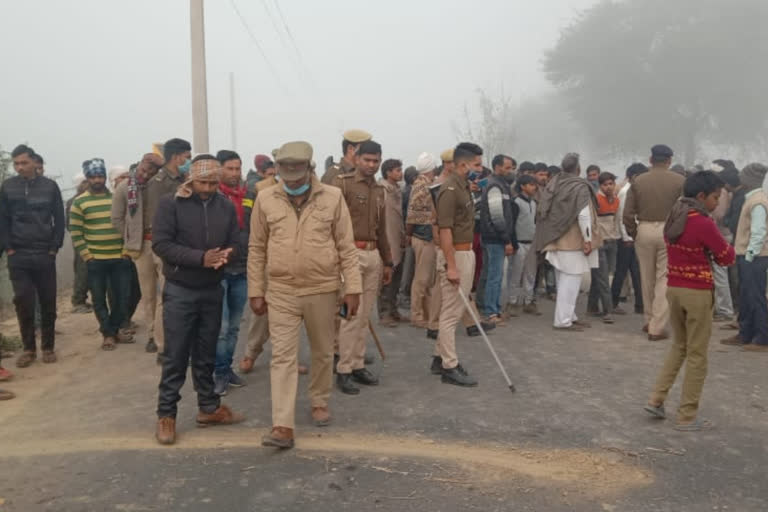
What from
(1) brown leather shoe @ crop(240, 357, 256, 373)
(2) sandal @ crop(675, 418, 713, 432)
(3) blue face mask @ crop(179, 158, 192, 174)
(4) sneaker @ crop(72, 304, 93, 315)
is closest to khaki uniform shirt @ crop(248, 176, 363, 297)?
(1) brown leather shoe @ crop(240, 357, 256, 373)

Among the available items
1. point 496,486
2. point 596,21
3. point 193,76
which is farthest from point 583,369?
point 596,21

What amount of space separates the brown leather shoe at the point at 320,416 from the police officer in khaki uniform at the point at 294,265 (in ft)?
1.23

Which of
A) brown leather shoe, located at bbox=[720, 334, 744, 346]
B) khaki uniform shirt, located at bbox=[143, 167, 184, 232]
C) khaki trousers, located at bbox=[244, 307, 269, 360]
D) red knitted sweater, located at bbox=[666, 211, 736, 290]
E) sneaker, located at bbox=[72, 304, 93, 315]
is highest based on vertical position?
khaki uniform shirt, located at bbox=[143, 167, 184, 232]

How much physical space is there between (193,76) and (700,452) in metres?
9.99

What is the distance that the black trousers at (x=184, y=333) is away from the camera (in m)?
4.64

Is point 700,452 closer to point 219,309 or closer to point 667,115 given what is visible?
point 219,309

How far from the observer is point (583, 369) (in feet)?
20.9

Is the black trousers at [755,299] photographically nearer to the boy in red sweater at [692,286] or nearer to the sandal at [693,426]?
the boy in red sweater at [692,286]

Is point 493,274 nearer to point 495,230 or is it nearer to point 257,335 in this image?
point 495,230

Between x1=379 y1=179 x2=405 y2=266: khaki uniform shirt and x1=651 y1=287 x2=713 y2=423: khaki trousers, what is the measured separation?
417cm

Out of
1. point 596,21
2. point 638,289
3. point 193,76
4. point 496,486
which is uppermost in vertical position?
point 596,21

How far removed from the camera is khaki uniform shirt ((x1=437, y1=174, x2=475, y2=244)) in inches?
227

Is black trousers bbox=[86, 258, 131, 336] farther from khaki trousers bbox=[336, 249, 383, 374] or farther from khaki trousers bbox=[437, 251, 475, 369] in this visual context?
khaki trousers bbox=[437, 251, 475, 369]

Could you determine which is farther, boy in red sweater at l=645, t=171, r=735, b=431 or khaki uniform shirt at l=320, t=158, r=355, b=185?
khaki uniform shirt at l=320, t=158, r=355, b=185
